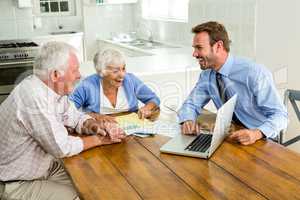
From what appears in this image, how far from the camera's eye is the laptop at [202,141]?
1.57 metres

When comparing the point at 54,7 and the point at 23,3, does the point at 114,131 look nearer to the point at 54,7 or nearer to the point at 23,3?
the point at 23,3

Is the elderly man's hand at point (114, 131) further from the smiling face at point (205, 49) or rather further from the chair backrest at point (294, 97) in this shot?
the chair backrest at point (294, 97)

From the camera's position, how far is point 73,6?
5672 mm

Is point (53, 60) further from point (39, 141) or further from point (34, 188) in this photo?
point (34, 188)

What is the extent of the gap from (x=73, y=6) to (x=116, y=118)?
3.88 metres

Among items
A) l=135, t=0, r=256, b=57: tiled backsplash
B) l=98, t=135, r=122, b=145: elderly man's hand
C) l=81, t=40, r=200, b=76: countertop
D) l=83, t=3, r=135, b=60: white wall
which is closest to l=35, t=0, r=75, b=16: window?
l=83, t=3, r=135, b=60: white wall

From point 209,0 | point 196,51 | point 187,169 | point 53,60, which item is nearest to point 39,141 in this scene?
point 53,60

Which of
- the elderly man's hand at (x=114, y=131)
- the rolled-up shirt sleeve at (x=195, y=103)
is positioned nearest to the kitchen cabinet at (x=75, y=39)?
the rolled-up shirt sleeve at (x=195, y=103)

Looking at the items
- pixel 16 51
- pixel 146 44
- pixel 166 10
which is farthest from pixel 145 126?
pixel 166 10

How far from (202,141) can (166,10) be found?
3559 millimetres

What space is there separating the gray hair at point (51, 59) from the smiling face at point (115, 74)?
0.56 meters

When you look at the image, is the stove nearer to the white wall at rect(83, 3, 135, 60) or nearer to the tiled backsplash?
the white wall at rect(83, 3, 135, 60)

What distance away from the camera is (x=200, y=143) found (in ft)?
5.72

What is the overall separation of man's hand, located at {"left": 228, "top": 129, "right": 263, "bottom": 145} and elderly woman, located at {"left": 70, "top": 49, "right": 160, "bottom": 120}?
2.15 ft
